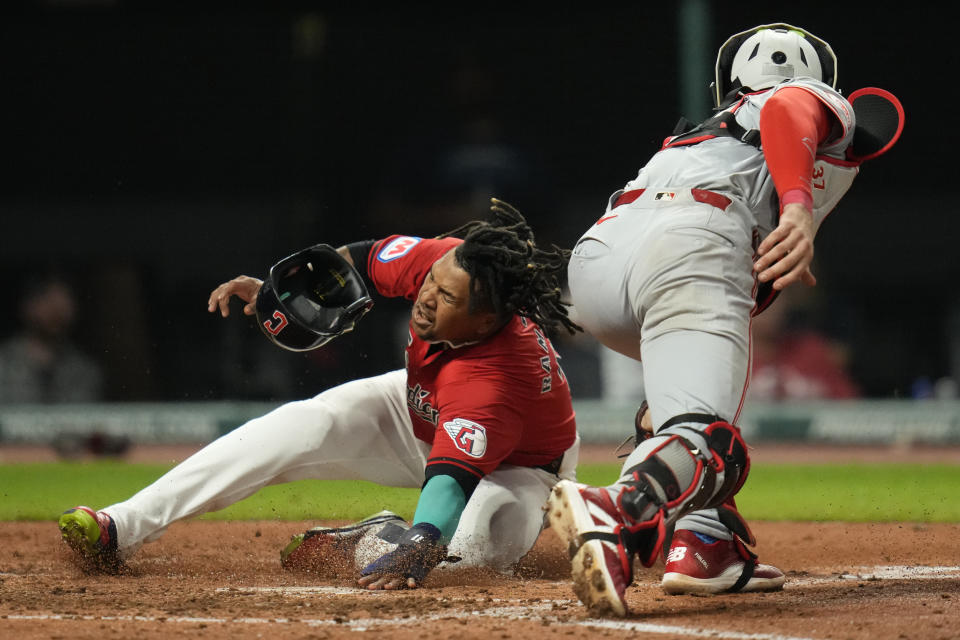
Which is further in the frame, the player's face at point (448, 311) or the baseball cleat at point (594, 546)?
the player's face at point (448, 311)

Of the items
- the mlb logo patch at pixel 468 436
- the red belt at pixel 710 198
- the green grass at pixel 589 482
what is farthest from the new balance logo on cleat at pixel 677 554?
the green grass at pixel 589 482

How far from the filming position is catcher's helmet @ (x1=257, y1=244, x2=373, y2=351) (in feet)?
12.2

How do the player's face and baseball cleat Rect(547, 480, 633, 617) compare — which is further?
the player's face

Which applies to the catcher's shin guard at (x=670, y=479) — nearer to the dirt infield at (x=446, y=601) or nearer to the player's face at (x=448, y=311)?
the dirt infield at (x=446, y=601)

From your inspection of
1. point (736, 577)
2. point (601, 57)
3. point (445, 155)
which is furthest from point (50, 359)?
point (736, 577)

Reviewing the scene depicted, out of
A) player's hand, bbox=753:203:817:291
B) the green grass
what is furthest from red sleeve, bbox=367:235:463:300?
the green grass

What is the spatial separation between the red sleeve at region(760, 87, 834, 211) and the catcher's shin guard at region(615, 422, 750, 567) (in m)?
0.58

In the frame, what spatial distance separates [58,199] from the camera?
11172mm

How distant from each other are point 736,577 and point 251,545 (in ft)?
5.95

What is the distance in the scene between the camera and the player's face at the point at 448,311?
339 cm

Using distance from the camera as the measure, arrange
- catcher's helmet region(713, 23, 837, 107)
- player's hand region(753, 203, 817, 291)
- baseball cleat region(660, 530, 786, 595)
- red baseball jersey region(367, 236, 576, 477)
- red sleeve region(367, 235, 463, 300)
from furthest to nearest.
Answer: red sleeve region(367, 235, 463, 300) → red baseball jersey region(367, 236, 576, 477) → catcher's helmet region(713, 23, 837, 107) → baseball cleat region(660, 530, 786, 595) → player's hand region(753, 203, 817, 291)

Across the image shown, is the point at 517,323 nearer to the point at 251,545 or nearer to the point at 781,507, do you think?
the point at 251,545

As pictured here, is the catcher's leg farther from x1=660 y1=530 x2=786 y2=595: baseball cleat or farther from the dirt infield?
x1=660 y1=530 x2=786 y2=595: baseball cleat

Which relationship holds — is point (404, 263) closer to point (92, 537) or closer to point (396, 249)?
point (396, 249)
